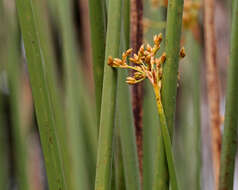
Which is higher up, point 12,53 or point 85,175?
point 12,53

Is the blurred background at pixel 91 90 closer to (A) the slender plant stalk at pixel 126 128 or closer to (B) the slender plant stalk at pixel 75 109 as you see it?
(B) the slender plant stalk at pixel 75 109

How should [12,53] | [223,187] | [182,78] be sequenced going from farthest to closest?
[182,78] → [12,53] → [223,187]

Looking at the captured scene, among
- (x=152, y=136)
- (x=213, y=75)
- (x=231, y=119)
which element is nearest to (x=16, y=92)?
(x=152, y=136)

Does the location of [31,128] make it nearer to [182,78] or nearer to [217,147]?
[182,78]

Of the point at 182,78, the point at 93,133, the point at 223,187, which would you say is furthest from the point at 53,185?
the point at 182,78

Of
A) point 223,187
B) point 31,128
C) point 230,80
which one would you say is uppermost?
point 230,80

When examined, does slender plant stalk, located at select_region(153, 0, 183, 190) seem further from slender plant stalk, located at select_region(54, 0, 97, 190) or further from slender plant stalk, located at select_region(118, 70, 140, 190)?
slender plant stalk, located at select_region(54, 0, 97, 190)
